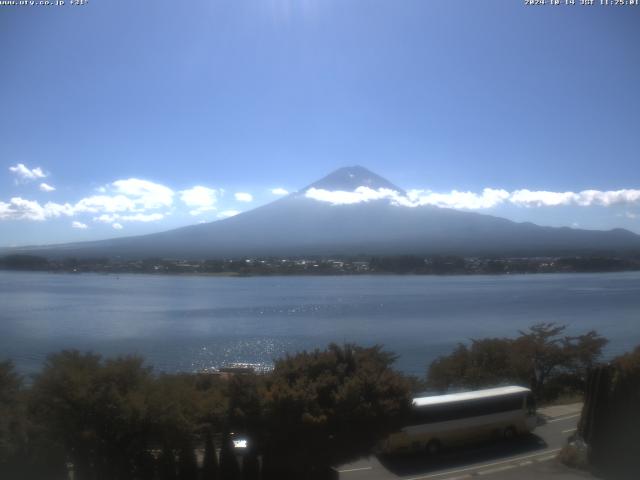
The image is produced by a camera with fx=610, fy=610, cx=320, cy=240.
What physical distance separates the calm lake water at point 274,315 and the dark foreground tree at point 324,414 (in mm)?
10935

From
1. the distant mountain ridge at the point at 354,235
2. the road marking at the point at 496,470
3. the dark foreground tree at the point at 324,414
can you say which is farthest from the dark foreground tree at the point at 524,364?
the distant mountain ridge at the point at 354,235

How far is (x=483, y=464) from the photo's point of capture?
8102 mm

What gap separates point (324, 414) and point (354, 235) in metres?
103

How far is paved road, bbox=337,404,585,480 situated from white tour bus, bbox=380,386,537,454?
0.17 m

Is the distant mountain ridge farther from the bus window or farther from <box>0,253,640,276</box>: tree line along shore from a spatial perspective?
the bus window

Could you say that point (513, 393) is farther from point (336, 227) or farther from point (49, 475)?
point (336, 227)

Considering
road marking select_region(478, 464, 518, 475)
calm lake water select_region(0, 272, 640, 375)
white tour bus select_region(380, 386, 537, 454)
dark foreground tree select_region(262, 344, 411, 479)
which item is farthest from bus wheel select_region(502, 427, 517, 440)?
calm lake water select_region(0, 272, 640, 375)

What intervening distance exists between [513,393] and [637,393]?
1.94 metres

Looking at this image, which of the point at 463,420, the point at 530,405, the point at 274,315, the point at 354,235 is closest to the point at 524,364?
the point at 530,405

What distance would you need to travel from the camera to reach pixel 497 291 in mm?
45969

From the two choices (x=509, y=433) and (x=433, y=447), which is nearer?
(x=433, y=447)

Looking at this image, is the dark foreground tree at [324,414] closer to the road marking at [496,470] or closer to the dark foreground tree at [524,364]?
the road marking at [496,470]

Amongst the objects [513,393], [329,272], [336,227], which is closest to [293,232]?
[336,227]

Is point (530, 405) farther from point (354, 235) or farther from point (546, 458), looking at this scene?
point (354, 235)
